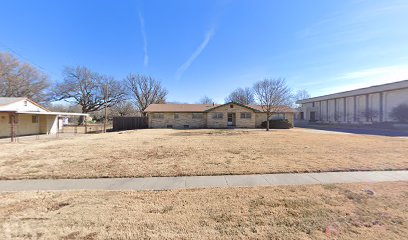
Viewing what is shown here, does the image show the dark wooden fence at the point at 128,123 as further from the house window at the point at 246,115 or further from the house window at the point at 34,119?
the house window at the point at 246,115

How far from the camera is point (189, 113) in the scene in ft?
97.3

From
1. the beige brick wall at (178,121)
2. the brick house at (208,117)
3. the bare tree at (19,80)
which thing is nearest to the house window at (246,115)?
the brick house at (208,117)

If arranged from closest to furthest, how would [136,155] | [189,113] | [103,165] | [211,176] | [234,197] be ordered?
[234,197] → [211,176] → [103,165] → [136,155] → [189,113]

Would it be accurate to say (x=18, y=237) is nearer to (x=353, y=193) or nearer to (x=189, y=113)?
(x=353, y=193)

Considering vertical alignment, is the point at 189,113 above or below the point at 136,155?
above

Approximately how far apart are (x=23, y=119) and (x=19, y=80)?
22.0 meters

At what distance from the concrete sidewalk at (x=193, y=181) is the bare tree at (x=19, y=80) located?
132ft

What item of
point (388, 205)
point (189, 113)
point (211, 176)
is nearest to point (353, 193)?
point (388, 205)

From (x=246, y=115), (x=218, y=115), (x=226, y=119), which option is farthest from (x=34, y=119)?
(x=246, y=115)

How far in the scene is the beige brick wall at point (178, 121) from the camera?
29.3m

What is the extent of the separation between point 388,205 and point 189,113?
26.9 m

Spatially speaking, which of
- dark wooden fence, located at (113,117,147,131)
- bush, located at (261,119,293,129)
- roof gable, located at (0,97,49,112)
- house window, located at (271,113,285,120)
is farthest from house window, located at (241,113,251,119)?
roof gable, located at (0,97,49,112)

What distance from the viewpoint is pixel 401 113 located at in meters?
33.1

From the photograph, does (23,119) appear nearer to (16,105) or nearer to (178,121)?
(16,105)
